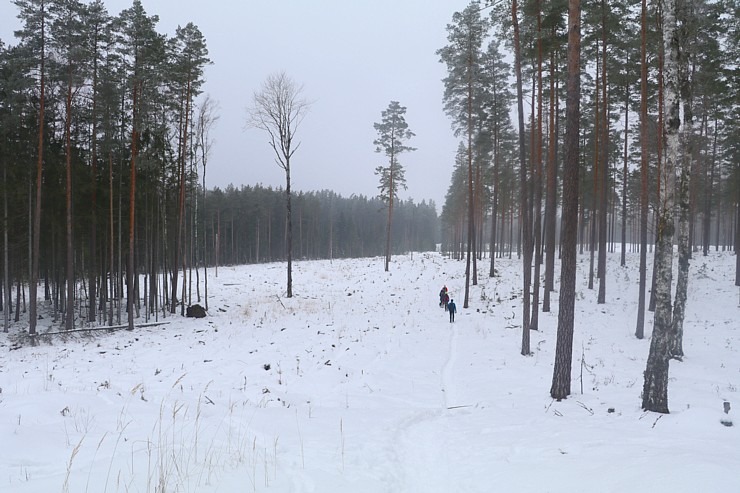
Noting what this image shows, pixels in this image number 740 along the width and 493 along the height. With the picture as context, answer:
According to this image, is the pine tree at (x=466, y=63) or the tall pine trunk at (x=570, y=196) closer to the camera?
the tall pine trunk at (x=570, y=196)

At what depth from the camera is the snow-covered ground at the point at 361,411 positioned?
4.69 m

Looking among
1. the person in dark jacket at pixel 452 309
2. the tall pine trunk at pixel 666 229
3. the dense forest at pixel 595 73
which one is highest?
the dense forest at pixel 595 73

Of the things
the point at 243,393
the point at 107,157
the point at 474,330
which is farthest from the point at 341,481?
the point at 107,157

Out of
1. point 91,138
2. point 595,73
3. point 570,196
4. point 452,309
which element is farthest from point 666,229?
point 91,138

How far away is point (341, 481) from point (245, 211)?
68.8 metres

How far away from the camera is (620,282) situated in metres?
25.8

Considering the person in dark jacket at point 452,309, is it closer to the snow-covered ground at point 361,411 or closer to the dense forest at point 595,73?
the snow-covered ground at point 361,411

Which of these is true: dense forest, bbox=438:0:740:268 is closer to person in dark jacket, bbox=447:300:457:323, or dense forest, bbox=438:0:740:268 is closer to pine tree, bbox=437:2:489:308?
pine tree, bbox=437:2:489:308

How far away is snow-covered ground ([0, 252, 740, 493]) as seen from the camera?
469 centimetres

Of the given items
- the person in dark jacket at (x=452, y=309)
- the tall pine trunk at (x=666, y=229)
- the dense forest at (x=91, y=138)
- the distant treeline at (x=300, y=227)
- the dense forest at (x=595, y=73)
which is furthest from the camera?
the distant treeline at (x=300, y=227)

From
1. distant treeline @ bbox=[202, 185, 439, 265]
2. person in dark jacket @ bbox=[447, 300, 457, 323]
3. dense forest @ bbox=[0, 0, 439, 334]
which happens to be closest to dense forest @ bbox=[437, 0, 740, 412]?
person in dark jacket @ bbox=[447, 300, 457, 323]

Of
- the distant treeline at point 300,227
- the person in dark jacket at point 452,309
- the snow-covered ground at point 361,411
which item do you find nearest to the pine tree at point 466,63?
the person in dark jacket at point 452,309

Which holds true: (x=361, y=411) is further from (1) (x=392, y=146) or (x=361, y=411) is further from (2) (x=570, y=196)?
(1) (x=392, y=146)

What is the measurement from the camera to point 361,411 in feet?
26.3
